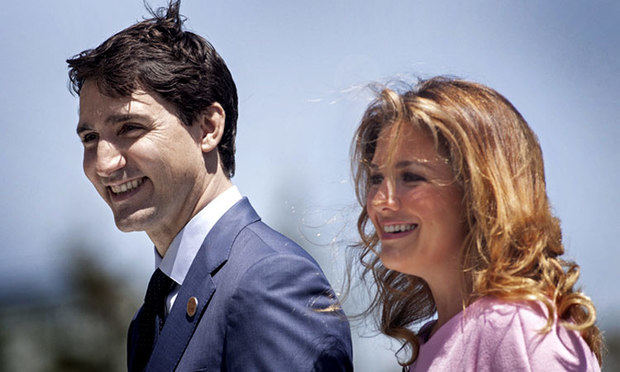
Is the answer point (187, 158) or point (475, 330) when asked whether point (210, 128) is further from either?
point (475, 330)

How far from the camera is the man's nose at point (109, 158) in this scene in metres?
2.90

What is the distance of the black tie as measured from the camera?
2.86m

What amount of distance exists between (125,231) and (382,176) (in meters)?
1.17

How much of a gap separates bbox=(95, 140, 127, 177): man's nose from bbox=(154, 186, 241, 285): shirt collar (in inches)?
13.6

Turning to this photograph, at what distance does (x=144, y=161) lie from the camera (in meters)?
2.87

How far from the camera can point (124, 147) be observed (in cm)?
290

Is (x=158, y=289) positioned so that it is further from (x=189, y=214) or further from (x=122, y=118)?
(x=122, y=118)

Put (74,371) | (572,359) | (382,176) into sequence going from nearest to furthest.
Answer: (572,359) → (382,176) → (74,371)

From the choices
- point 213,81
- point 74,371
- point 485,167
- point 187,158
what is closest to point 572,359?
point 485,167

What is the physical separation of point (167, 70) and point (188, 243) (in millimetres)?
682

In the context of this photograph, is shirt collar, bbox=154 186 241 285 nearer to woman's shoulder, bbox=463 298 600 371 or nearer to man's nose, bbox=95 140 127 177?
man's nose, bbox=95 140 127 177

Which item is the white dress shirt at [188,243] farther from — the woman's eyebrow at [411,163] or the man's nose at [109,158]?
the woman's eyebrow at [411,163]

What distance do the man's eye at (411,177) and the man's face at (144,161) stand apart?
102 centimetres

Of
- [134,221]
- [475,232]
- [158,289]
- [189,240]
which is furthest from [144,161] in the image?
[475,232]
